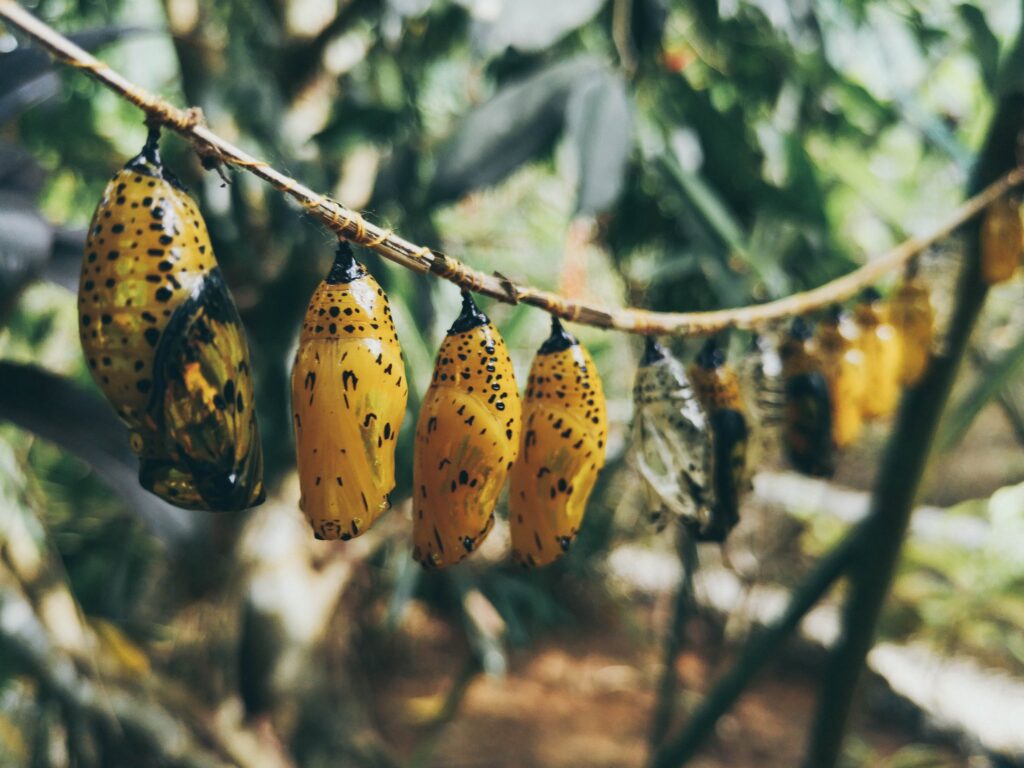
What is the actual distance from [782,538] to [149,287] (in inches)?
125

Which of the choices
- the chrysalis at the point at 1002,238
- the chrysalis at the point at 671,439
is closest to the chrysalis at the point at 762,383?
the chrysalis at the point at 671,439

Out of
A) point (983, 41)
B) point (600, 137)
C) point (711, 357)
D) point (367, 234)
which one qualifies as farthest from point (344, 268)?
point (983, 41)

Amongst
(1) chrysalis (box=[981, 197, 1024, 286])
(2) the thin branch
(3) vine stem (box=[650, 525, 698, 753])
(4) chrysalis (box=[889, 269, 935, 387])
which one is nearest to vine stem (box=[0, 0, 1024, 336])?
(4) chrysalis (box=[889, 269, 935, 387])

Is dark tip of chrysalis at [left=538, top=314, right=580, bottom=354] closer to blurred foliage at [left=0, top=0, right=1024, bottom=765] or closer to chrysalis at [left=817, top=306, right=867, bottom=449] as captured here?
blurred foliage at [left=0, top=0, right=1024, bottom=765]

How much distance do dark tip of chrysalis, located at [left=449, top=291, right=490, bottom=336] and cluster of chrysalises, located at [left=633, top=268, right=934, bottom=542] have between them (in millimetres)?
129

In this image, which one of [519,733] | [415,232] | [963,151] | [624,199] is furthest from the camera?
[519,733]

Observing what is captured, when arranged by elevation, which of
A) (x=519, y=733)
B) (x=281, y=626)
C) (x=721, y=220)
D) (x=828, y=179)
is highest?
(x=828, y=179)

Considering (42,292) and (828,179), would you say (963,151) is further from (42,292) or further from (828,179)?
(42,292)

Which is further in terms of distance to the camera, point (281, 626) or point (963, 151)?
point (281, 626)

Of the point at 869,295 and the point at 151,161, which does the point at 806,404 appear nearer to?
the point at 869,295

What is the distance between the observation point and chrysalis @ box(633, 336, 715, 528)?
1.53 feet

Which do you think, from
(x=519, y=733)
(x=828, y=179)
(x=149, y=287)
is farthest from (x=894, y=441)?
(x=519, y=733)

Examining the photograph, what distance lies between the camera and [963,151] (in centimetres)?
95

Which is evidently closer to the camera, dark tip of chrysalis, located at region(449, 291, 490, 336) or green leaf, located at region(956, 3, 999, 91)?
dark tip of chrysalis, located at region(449, 291, 490, 336)
